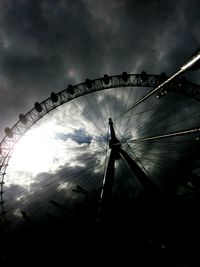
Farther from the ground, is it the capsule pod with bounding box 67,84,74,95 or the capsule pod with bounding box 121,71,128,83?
the capsule pod with bounding box 67,84,74,95

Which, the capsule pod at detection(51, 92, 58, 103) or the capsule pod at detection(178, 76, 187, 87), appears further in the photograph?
the capsule pod at detection(178, 76, 187, 87)

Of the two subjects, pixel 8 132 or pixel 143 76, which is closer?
pixel 8 132

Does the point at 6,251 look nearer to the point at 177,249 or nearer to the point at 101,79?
the point at 177,249

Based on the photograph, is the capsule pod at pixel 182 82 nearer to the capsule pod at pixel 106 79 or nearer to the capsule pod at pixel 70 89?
the capsule pod at pixel 106 79

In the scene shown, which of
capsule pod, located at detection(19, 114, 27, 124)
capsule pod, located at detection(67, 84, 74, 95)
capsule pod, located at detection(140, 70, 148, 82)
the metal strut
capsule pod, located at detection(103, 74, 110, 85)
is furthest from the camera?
capsule pod, located at detection(103, 74, 110, 85)

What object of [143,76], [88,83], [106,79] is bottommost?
[143,76]

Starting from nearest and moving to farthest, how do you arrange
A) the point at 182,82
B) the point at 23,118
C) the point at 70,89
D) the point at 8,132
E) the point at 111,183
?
the point at 111,183
the point at 8,132
the point at 23,118
the point at 70,89
the point at 182,82

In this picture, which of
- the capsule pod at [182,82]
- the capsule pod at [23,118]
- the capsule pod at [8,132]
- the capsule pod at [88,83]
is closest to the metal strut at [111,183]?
the capsule pod at [88,83]

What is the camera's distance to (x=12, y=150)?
18828 millimetres

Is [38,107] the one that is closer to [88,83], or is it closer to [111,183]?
[88,83]

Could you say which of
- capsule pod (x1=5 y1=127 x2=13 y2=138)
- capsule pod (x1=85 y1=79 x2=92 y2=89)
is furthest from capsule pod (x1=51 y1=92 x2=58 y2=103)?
capsule pod (x1=5 y1=127 x2=13 y2=138)

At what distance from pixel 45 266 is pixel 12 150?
13543mm

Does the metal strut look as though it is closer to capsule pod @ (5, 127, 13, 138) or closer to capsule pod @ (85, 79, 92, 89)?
capsule pod @ (85, 79, 92, 89)

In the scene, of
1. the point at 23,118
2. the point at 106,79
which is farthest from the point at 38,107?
the point at 106,79
